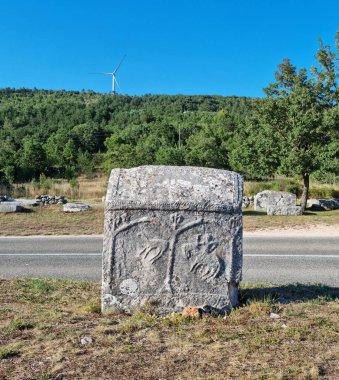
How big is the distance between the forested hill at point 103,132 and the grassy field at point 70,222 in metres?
9.09

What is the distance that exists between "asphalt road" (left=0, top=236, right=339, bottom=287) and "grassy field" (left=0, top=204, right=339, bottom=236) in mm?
1147

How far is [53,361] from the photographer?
151 inches

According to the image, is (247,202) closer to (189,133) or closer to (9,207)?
(9,207)

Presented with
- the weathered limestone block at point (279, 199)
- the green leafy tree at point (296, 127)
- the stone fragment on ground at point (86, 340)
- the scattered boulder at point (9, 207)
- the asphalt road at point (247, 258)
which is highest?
the green leafy tree at point (296, 127)

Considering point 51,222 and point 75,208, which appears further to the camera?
point 75,208

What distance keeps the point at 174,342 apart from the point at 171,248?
48.7 inches

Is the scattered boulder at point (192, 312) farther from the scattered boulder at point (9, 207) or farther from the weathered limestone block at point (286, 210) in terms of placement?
the weathered limestone block at point (286, 210)

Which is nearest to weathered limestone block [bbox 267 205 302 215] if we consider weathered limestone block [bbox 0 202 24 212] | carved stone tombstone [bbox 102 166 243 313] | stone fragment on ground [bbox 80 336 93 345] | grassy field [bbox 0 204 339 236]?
grassy field [bbox 0 204 339 236]

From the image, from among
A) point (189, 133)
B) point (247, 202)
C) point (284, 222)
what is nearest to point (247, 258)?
point (284, 222)

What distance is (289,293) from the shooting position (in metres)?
6.03

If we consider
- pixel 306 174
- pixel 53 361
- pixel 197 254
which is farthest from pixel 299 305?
pixel 306 174

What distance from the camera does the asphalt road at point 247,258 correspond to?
833 centimetres

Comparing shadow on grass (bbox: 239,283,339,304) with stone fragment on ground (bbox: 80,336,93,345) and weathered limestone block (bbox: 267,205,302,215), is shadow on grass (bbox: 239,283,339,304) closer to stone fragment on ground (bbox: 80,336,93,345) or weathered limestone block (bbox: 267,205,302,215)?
stone fragment on ground (bbox: 80,336,93,345)

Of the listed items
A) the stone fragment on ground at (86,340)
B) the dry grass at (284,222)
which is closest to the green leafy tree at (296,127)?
the dry grass at (284,222)
